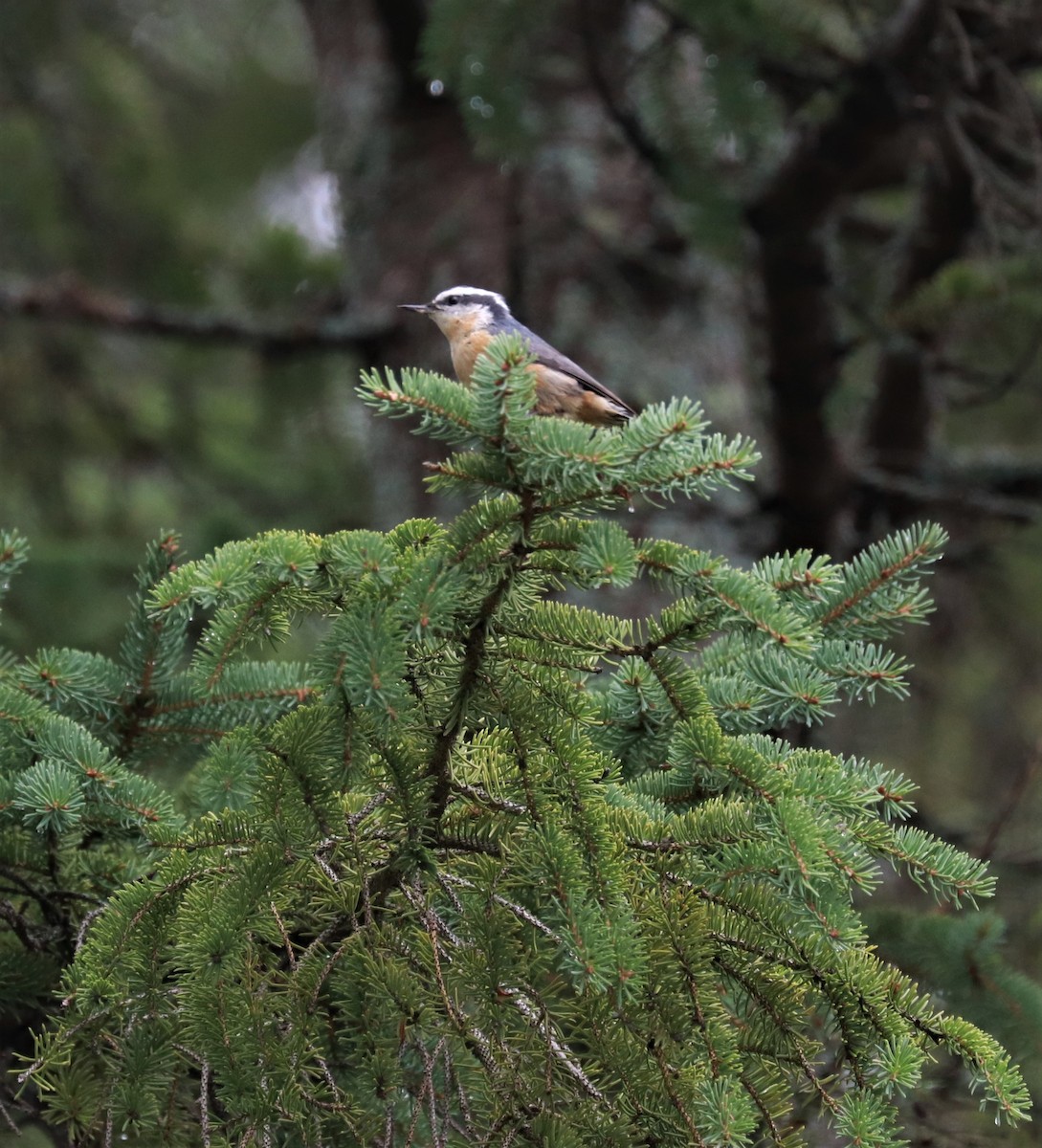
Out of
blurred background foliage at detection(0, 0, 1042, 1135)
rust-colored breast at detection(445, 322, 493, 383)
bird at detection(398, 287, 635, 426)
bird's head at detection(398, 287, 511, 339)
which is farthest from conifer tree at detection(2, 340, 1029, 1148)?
bird's head at detection(398, 287, 511, 339)

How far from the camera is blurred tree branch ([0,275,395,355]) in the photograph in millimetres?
4664

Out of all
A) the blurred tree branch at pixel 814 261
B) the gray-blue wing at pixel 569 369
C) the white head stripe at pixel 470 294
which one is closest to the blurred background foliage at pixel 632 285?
the blurred tree branch at pixel 814 261

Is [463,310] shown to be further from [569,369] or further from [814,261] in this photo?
[814,261]

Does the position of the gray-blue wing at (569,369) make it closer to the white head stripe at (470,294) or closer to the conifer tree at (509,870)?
the white head stripe at (470,294)

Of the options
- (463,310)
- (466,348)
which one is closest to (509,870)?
(466,348)

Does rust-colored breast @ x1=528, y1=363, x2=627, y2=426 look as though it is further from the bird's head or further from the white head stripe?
the white head stripe

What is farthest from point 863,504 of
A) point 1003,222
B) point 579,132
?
point 579,132

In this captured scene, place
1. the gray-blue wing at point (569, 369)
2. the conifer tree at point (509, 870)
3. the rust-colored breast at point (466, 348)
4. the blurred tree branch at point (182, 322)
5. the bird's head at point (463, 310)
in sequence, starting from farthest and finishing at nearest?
the blurred tree branch at point (182, 322)
the bird's head at point (463, 310)
the rust-colored breast at point (466, 348)
the gray-blue wing at point (569, 369)
the conifer tree at point (509, 870)

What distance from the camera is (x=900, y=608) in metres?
1.93

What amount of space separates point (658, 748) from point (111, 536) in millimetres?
5269

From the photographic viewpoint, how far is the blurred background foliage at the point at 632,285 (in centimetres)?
389

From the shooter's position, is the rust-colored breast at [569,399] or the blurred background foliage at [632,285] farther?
the blurred background foliage at [632,285]

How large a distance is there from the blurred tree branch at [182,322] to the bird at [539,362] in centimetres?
82

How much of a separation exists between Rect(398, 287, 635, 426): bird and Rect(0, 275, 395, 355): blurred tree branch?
82 centimetres
